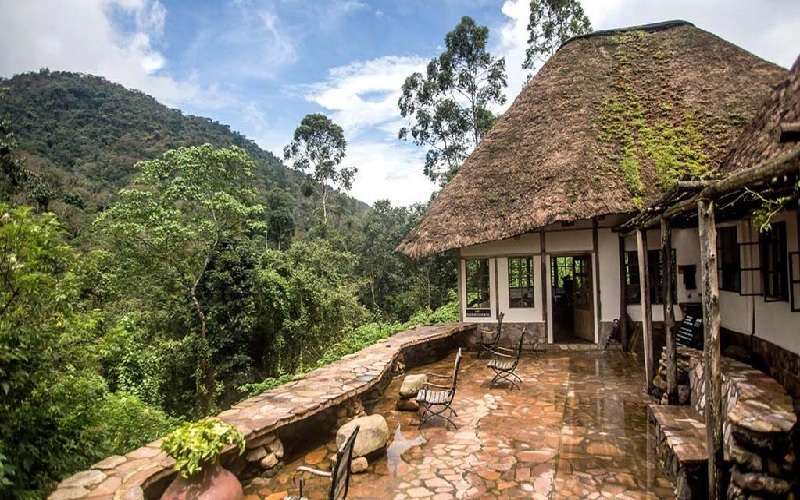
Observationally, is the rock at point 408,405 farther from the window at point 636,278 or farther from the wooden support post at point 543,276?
the window at point 636,278

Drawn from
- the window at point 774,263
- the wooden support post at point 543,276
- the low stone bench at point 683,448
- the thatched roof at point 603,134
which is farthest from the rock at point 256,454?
the wooden support post at point 543,276

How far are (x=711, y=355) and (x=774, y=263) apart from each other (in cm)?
314

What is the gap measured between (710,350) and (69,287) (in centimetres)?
629

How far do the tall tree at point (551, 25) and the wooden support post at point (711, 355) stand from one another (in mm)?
18385

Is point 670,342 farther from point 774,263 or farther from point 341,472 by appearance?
point 341,472

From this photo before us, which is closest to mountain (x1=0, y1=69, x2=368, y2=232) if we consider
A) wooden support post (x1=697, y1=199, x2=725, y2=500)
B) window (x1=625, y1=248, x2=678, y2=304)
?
window (x1=625, y1=248, x2=678, y2=304)

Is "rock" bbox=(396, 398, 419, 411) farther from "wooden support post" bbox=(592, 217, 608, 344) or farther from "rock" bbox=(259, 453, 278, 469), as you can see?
"wooden support post" bbox=(592, 217, 608, 344)

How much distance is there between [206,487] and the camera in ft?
11.4

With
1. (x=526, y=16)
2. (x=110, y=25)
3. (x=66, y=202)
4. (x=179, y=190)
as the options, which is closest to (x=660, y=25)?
(x=526, y=16)

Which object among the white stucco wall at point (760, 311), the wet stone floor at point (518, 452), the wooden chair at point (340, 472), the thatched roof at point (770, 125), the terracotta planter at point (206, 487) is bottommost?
the wet stone floor at point (518, 452)

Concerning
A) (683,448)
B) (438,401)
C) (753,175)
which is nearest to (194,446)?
(438,401)

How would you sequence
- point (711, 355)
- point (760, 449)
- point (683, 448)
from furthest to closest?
point (683, 448), point (711, 355), point (760, 449)

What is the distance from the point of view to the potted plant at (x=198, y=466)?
343 centimetres

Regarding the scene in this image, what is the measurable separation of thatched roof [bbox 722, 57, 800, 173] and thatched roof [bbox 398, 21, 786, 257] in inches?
119
